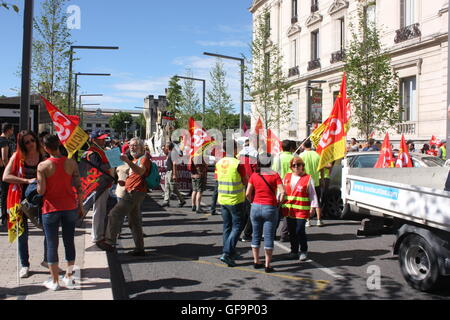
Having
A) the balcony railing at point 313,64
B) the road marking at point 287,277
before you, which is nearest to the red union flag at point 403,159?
the road marking at point 287,277

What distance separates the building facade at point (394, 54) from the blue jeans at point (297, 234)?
15113 millimetres

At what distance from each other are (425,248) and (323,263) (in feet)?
6.02

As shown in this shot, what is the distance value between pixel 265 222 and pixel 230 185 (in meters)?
0.74

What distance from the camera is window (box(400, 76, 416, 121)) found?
23.5 m

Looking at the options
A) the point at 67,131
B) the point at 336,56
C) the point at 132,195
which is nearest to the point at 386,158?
the point at 132,195

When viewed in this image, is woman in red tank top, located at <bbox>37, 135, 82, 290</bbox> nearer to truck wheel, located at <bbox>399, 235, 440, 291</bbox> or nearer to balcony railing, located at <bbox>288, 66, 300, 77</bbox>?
truck wheel, located at <bbox>399, 235, 440, 291</bbox>

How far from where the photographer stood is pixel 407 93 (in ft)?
78.7

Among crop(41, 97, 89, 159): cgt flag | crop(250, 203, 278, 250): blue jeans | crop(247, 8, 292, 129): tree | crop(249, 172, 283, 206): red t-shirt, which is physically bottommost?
crop(250, 203, 278, 250): blue jeans

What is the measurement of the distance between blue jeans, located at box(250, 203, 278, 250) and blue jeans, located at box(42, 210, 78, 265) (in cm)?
234

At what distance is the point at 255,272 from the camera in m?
6.20

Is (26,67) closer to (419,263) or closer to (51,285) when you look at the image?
(51,285)

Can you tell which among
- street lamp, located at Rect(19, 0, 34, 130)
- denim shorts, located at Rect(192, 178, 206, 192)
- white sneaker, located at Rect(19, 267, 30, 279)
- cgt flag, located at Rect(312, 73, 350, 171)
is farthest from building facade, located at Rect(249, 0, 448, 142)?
white sneaker, located at Rect(19, 267, 30, 279)

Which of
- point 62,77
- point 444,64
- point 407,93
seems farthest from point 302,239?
point 407,93
